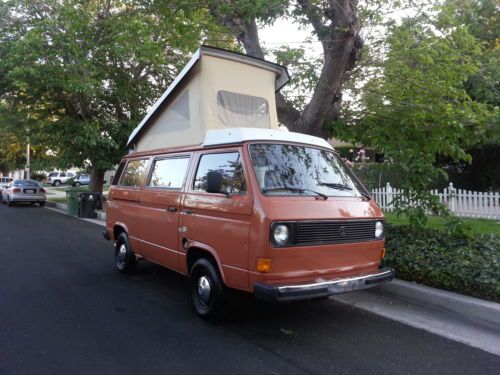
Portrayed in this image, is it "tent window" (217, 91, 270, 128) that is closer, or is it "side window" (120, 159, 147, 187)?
"tent window" (217, 91, 270, 128)

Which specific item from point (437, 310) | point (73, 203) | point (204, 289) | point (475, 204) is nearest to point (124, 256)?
point (204, 289)

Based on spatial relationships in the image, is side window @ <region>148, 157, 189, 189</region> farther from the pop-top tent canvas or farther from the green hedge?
the green hedge

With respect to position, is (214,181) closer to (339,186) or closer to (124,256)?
Result: (339,186)

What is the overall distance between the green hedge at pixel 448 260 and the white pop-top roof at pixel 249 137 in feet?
6.89

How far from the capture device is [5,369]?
3912 millimetres

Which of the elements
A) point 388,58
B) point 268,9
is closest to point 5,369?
point 268,9

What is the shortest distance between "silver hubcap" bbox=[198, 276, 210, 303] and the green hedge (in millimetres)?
2794

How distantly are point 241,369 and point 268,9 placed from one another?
226 inches

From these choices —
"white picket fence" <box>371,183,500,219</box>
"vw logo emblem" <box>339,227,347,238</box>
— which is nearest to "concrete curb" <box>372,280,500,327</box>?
"vw logo emblem" <box>339,227,347,238</box>

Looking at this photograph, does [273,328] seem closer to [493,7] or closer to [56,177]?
[493,7]

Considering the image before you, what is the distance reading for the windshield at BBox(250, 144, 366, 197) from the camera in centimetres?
478

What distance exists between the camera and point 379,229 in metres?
5.23

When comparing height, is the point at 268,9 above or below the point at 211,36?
below

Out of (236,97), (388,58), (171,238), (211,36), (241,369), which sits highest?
(211,36)
